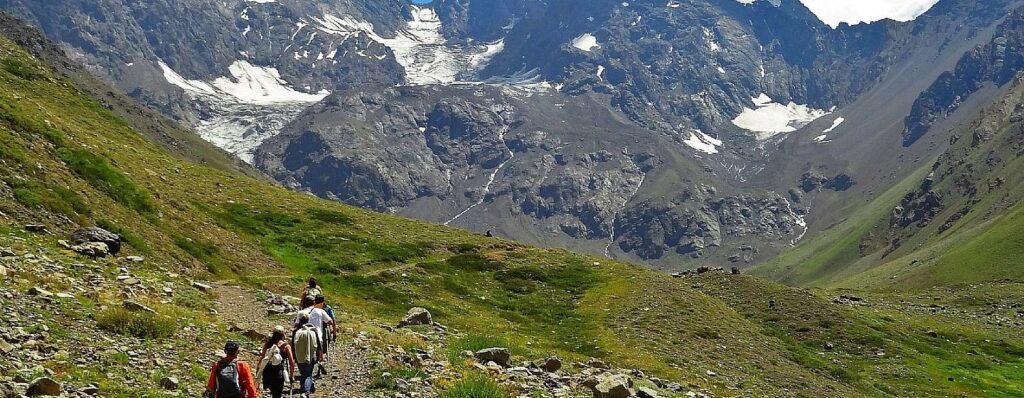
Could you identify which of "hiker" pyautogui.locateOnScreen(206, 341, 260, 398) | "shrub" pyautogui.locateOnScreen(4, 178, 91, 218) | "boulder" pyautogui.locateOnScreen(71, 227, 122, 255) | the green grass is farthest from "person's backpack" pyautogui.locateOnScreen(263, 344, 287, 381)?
"shrub" pyautogui.locateOnScreen(4, 178, 91, 218)

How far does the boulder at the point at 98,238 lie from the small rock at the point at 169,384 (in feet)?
57.2

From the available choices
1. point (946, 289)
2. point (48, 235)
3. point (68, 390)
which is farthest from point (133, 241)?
point (946, 289)

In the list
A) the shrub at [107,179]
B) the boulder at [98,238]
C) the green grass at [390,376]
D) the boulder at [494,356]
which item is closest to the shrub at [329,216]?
the shrub at [107,179]

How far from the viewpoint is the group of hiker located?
61.9ft

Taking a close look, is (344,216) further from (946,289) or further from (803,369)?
(946,289)

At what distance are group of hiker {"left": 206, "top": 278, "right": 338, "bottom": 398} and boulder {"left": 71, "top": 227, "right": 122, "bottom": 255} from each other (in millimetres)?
12037

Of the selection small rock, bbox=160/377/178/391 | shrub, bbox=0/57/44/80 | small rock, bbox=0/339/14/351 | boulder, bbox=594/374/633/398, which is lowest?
boulder, bbox=594/374/633/398

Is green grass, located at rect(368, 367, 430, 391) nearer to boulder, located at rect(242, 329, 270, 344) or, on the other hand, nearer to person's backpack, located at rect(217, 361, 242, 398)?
person's backpack, located at rect(217, 361, 242, 398)

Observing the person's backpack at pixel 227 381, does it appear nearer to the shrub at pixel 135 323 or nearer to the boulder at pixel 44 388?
the boulder at pixel 44 388

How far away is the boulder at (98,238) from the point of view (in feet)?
A: 113

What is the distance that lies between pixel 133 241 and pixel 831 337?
2181 inches

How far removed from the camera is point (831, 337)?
65.1 meters

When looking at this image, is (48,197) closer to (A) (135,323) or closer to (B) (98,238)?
(B) (98,238)

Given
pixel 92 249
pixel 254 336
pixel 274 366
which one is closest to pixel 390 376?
pixel 274 366
